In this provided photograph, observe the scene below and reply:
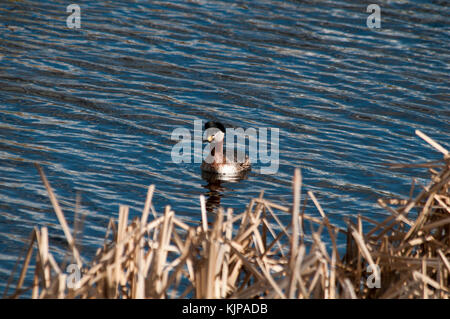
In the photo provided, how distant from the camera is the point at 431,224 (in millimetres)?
5855

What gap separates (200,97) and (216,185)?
9.97 feet

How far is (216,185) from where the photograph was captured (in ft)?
35.9

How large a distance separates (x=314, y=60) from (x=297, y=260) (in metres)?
11.2

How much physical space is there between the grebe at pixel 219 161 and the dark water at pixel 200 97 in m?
0.30

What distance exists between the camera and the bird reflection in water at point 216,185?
10.3 m

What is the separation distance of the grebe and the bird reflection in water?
2.3 inches

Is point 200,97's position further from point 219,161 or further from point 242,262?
point 242,262

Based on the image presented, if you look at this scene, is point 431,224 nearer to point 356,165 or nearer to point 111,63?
point 356,165

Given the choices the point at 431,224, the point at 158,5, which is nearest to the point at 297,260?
the point at 431,224

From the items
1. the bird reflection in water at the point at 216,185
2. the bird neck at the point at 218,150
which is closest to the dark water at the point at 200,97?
the bird reflection in water at the point at 216,185

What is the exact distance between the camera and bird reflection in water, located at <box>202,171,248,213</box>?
10266mm

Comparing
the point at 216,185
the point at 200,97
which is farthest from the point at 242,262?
the point at 200,97

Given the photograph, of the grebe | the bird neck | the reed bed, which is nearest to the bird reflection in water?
the grebe
